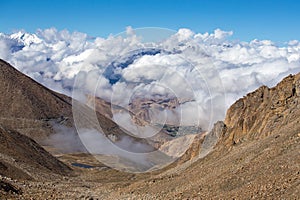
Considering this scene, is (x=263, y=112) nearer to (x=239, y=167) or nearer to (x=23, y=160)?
(x=239, y=167)

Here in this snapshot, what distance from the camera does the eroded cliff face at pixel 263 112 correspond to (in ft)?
228

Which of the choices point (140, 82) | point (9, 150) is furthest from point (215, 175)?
point (9, 150)

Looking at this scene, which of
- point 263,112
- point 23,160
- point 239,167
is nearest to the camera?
point 239,167

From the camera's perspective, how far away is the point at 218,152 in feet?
242

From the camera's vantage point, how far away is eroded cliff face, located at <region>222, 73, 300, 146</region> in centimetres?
6950

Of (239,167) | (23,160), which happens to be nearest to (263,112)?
(239,167)

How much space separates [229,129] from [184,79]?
32.1 metres

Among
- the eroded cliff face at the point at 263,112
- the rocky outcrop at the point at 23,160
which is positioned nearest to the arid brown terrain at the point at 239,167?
the eroded cliff face at the point at 263,112

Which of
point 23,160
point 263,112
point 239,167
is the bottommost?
point 23,160

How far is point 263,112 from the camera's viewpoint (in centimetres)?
7912

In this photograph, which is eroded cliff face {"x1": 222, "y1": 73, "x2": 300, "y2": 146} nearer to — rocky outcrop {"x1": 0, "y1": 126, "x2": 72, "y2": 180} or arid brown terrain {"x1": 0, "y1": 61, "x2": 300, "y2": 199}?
arid brown terrain {"x1": 0, "y1": 61, "x2": 300, "y2": 199}

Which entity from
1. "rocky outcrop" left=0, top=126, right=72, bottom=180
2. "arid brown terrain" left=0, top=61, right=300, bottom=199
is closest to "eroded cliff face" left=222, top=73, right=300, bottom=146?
"arid brown terrain" left=0, top=61, right=300, bottom=199

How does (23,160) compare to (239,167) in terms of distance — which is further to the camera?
(23,160)

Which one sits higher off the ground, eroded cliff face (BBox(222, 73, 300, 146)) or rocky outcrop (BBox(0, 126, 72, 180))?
eroded cliff face (BBox(222, 73, 300, 146))
